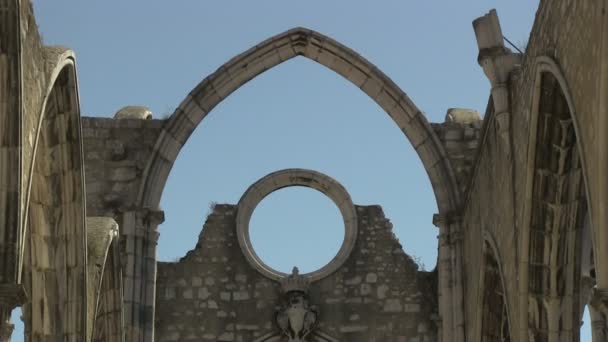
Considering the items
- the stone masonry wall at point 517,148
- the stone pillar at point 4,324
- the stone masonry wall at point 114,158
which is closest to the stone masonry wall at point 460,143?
the stone masonry wall at point 517,148

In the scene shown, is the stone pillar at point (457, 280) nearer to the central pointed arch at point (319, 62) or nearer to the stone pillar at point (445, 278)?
the stone pillar at point (445, 278)

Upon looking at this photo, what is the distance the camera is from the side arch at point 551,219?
12969mm

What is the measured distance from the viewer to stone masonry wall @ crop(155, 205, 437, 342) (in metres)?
21.1

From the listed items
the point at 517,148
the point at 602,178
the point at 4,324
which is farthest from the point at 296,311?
the point at 602,178

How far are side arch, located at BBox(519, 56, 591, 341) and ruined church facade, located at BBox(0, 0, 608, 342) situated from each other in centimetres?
1

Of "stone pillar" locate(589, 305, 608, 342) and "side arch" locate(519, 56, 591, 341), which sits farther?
"stone pillar" locate(589, 305, 608, 342)

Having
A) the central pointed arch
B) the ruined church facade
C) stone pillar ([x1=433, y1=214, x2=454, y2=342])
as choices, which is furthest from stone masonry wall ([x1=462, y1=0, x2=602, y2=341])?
the central pointed arch

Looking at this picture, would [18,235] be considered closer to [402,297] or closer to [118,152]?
[118,152]

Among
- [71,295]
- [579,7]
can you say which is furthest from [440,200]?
[579,7]

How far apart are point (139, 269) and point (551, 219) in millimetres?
6889

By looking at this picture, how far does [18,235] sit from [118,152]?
320 inches

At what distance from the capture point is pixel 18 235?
11688 millimetres

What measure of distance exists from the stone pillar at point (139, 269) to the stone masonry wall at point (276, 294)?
1682mm

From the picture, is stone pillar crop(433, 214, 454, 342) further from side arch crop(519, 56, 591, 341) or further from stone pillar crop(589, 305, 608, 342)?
side arch crop(519, 56, 591, 341)
